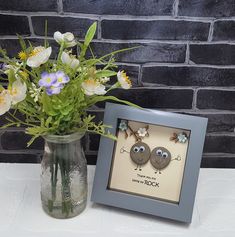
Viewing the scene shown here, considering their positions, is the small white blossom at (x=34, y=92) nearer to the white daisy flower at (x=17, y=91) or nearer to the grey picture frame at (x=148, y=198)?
the white daisy flower at (x=17, y=91)

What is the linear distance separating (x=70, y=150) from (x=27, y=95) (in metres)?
0.18

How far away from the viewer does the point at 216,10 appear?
1.05m

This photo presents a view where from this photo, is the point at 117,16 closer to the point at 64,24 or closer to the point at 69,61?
the point at 64,24

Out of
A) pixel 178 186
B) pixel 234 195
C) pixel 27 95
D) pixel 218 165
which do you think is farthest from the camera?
pixel 218 165

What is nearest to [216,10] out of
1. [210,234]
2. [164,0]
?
[164,0]

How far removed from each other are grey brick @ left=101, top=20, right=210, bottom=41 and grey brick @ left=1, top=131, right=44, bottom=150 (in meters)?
0.43

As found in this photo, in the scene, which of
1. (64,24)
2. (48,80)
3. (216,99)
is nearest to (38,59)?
(48,80)

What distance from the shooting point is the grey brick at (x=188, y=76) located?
113 centimetres

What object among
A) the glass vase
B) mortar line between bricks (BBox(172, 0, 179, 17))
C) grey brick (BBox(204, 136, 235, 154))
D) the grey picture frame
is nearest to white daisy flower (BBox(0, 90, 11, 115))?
the glass vase

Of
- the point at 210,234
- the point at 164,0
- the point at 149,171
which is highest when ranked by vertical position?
the point at 164,0

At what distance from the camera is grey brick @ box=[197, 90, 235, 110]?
1161 mm

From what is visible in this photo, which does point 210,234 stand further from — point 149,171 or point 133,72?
point 133,72

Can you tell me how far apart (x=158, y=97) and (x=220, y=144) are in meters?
0.27

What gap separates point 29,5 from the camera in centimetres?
106
